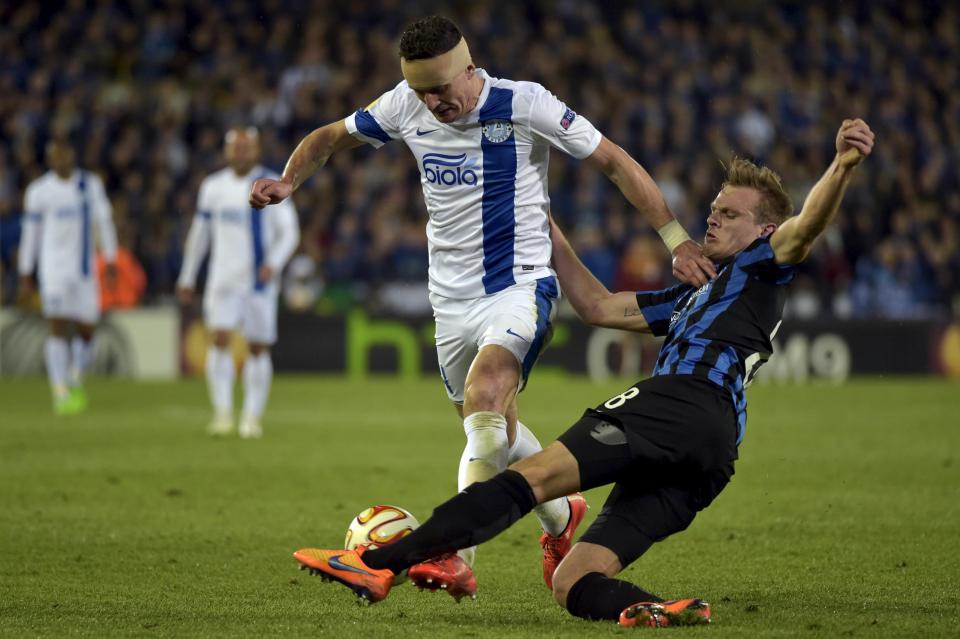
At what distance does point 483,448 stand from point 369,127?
5.28 ft

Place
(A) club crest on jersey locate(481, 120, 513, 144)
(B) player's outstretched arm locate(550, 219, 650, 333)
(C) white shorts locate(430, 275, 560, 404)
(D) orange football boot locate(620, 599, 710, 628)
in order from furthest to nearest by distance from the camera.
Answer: (A) club crest on jersey locate(481, 120, 513, 144), (B) player's outstretched arm locate(550, 219, 650, 333), (C) white shorts locate(430, 275, 560, 404), (D) orange football boot locate(620, 599, 710, 628)

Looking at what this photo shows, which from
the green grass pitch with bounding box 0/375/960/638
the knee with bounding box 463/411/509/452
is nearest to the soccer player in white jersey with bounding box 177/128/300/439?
the green grass pitch with bounding box 0/375/960/638

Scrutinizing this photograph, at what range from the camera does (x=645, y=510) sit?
504 centimetres

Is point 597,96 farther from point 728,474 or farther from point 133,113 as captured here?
point 728,474

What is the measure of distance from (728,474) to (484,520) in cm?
94

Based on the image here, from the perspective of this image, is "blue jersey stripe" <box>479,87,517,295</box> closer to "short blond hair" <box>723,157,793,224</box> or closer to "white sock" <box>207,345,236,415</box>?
"short blond hair" <box>723,157,793,224</box>

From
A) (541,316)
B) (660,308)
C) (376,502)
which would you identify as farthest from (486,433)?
(376,502)

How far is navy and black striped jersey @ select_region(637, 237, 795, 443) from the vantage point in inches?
198

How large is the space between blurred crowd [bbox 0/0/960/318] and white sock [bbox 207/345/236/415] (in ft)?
24.5

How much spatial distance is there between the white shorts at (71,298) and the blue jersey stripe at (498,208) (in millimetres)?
9695

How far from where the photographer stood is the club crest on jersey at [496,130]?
584 centimetres

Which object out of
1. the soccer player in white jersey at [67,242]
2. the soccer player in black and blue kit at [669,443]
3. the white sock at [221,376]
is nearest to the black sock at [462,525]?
the soccer player in black and blue kit at [669,443]

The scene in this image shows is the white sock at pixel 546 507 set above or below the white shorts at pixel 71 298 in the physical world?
below

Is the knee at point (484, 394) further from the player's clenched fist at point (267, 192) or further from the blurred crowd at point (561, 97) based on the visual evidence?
the blurred crowd at point (561, 97)
